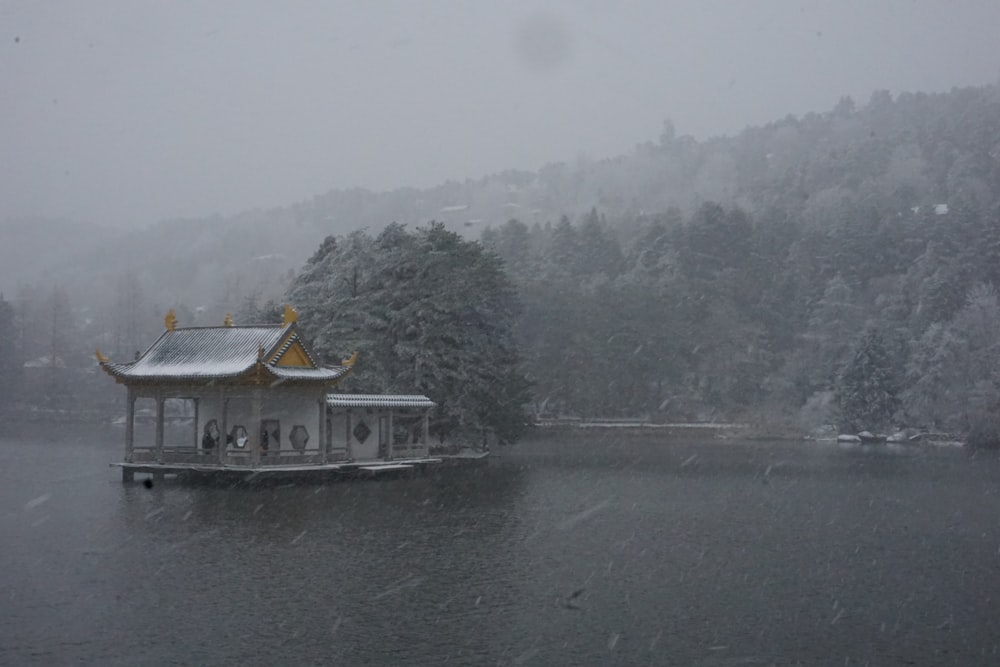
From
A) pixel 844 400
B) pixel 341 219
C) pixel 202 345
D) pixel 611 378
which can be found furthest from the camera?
pixel 341 219

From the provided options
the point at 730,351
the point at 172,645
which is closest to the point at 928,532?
the point at 172,645

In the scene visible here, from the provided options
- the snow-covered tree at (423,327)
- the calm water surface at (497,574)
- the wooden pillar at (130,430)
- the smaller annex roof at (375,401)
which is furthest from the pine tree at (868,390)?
the wooden pillar at (130,430)

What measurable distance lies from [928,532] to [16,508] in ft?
70.9

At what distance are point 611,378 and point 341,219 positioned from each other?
438 ft

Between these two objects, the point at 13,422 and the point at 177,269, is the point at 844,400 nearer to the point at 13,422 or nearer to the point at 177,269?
the point at 13,422

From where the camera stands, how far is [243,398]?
102 ft

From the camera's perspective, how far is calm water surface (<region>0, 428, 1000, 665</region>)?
11.8 m

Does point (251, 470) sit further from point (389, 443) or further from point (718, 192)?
point (718, 192)

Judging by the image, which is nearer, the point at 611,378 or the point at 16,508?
the point at 16,508

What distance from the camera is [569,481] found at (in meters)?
32.3

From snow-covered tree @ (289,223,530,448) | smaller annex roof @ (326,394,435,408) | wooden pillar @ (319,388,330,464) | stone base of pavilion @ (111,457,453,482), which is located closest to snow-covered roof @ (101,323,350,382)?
wooden pillar @ (319,388,330,464)

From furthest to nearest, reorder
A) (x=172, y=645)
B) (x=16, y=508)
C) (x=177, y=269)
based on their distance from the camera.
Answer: (x=177, y=269), (x=16, y=508), (x=172, y=645)

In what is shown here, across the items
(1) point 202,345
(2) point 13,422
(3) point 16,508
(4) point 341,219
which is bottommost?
(2) point 13,422

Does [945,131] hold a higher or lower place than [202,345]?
higher
